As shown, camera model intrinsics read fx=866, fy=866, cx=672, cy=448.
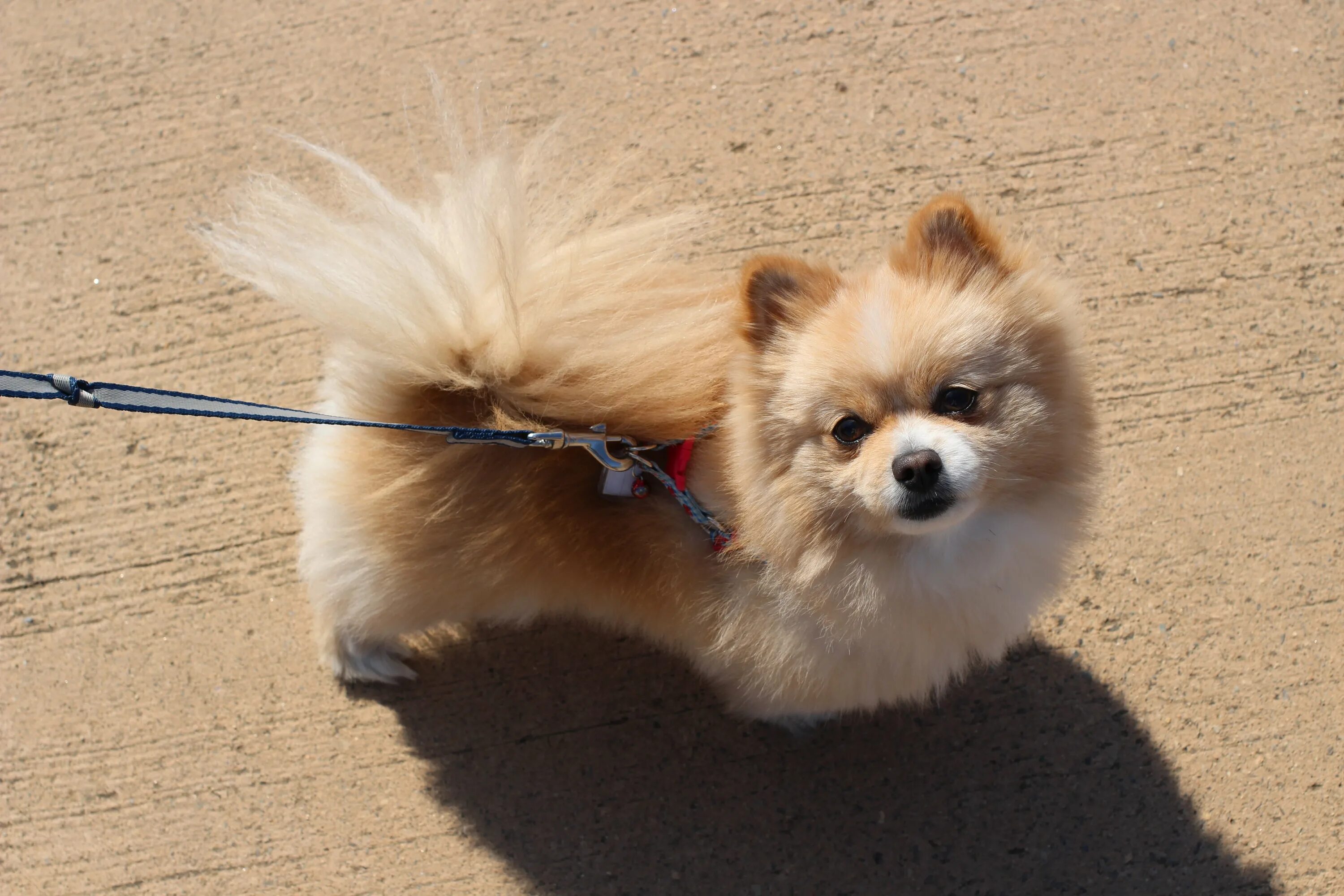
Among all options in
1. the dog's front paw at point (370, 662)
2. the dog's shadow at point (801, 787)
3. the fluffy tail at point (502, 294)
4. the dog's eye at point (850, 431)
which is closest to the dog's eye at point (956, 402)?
the dog's eye at point (850, 431)

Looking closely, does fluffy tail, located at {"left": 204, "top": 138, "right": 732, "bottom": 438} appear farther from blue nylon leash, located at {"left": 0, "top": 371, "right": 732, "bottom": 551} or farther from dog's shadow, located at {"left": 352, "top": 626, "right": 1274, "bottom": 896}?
dog's shadow, located at {"left": 352, "top": 626, "right": 1274, "bottom": 896}

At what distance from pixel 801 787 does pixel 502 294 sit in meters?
1.77

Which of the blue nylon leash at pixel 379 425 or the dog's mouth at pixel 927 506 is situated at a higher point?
the dog's mouth at pixel 927 506

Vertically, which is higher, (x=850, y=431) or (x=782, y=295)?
(x=782, y=295)

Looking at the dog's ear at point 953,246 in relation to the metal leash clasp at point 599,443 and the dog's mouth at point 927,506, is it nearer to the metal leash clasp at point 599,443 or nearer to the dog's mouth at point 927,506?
the dog's mouth at point 927,506

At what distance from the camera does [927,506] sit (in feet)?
5.75

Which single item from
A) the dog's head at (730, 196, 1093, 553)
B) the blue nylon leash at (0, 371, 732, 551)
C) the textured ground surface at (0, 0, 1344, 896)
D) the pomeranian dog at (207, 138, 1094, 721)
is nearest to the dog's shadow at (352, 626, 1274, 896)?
the textured ground surface at (0, 0, 1344, 896)

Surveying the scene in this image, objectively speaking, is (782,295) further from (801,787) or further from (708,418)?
(801,787)

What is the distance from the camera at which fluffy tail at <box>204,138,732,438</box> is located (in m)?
1.98

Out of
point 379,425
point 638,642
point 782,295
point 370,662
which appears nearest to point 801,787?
point 638,642

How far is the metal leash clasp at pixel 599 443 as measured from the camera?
2.07 meters

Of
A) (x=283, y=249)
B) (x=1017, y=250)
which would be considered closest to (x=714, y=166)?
(x=1017, y=250)

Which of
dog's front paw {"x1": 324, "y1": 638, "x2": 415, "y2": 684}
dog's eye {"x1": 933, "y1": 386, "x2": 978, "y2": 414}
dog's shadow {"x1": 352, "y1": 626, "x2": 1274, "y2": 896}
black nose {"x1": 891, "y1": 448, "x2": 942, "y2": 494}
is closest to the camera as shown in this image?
black nose {"x1": 891, "y1": 448, "x2": 942, "y2": 494}

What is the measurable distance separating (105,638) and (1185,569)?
3605 millimetres
